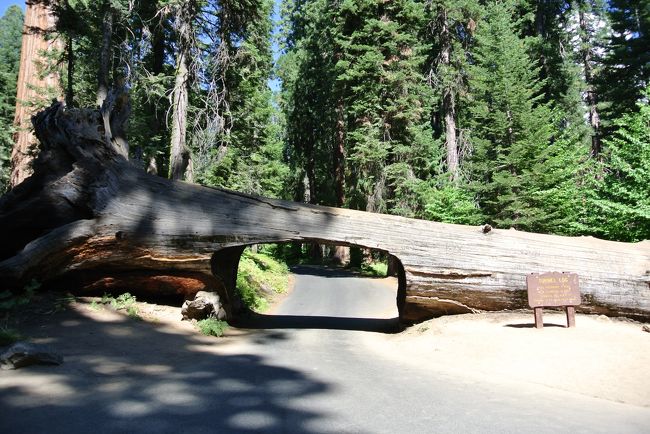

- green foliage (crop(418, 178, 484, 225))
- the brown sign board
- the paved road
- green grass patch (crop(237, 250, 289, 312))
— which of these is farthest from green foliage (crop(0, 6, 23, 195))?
the brown sign board

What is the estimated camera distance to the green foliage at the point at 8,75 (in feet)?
96.0

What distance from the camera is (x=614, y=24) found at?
2859cm

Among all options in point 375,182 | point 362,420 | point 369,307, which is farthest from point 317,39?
point 362,420

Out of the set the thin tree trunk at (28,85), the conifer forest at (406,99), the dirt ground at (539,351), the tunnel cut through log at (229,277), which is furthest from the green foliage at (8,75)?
the dirt ground at (539,351)

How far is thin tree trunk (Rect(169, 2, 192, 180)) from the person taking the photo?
15.2m

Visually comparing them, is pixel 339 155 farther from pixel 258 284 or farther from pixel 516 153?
pixel 258 284

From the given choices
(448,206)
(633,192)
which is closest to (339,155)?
(448,206)

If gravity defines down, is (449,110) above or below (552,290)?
above

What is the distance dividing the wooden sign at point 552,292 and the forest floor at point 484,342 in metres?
0.36

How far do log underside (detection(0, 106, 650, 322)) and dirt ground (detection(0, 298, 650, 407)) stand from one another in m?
0.57

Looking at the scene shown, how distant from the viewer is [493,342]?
8141 mm

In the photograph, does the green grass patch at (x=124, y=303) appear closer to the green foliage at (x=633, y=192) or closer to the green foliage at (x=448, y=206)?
the green foliage at (x=633, y=192)

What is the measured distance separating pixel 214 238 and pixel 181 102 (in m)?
8.38

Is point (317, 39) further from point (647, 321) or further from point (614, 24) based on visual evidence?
point (647, 321)
